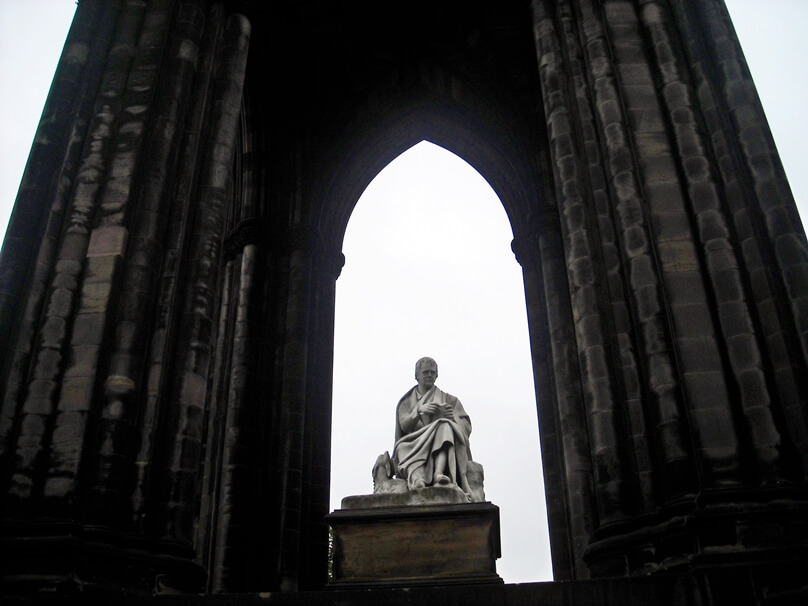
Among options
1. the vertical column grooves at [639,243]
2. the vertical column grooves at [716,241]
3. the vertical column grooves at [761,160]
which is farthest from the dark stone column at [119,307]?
the vertical column grooves at [761,160]

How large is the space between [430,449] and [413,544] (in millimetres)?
1335

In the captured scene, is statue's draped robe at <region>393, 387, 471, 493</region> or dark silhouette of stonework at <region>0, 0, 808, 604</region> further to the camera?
statue's draped robe at <region>393, 387, 471, 493</region>

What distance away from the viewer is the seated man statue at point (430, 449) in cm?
940

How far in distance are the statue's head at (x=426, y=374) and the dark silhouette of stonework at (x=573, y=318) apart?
7.84 ft

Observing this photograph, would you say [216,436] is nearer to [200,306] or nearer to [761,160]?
[200,306]

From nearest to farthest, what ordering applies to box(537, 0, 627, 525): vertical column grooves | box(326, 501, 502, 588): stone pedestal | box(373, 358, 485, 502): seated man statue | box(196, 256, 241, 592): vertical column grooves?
box(537, 0, 627, 525): vertical column grooves → box(326, 501, 502, 588): stone pedestal → box(373, 358, 485, 502): seated man statue → box(196, 256, 241, 592): vertical column grooves

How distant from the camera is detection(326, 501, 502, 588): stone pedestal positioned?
8477mm

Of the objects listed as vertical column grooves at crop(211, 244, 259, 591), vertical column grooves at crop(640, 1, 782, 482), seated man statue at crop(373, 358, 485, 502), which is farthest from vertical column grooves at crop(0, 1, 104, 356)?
vertical column grooves at crop(640, 1, 782, 482)

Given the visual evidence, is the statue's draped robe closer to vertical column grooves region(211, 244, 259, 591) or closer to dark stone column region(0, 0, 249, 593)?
dark stone column region(0, 0, 249, 593)

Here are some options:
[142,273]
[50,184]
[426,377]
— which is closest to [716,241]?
[426,377]

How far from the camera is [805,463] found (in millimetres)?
6578

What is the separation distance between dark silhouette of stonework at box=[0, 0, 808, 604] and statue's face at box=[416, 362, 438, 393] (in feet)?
7.83

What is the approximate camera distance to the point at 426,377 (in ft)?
34.4

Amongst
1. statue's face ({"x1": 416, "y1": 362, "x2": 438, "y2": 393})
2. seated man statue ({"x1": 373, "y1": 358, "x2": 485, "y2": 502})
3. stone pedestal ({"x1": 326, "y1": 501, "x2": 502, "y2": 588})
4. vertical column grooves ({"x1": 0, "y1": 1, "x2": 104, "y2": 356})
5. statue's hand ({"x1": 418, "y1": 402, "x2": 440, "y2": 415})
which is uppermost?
vertical column grooves ({"x1": 0, "y1": 1, "x2": 104, "y2": 356})
